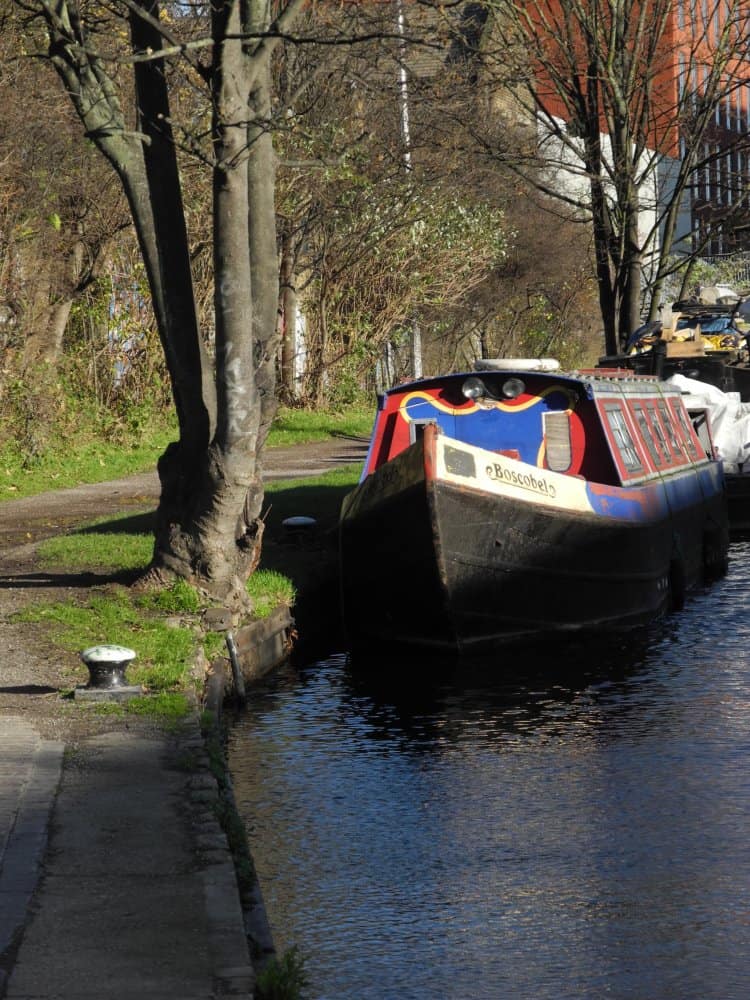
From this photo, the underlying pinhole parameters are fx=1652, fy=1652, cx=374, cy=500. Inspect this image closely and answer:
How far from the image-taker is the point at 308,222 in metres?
32.0

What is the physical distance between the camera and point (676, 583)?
16266 mm

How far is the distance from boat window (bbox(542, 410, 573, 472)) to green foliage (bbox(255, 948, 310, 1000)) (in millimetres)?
10270

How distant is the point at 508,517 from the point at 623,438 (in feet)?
9.91

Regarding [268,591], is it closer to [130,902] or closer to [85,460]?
[130,902]

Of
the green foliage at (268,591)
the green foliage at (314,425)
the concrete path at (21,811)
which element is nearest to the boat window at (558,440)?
the green foliage at (268,591)

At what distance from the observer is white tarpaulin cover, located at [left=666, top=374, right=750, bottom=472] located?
75.5 ft

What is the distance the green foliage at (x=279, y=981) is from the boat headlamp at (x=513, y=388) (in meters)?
10.2

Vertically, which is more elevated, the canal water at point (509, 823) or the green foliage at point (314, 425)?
the green foliage at point (314, 425)

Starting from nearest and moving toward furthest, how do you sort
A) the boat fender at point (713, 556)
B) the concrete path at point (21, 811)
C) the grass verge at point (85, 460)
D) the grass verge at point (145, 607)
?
the concrete path at point (21, 811) → the grass verge at point (145, 607) → the boat fender at point (713, 556) → the grass verge at point (85, 460)

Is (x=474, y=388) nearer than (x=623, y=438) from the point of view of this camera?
Yes

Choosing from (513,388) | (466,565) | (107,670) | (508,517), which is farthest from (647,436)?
(107,670)

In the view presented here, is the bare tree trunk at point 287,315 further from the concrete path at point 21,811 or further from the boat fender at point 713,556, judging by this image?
the concrete path at point 21,811

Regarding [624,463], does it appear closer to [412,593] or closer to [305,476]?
[412,593]

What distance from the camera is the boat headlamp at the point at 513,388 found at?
49.5 ft
